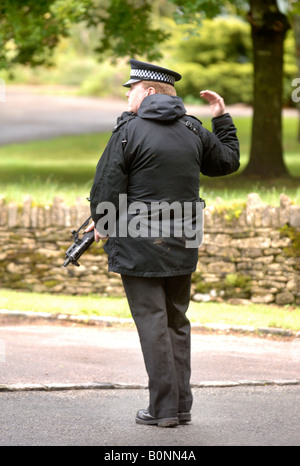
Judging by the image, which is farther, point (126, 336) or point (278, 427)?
point (126, 336)

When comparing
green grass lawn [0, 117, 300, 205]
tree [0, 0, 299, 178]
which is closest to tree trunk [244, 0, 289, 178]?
tree [0, 0, 299, 178]

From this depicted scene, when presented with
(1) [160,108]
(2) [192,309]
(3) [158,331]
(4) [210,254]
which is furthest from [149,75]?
(4) [210,254]

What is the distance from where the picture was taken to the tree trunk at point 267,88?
16828mm

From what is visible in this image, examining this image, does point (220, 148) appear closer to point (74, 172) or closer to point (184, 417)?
point (184, 417)

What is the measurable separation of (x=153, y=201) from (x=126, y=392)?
1688 millimetres

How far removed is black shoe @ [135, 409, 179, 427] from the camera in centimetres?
526

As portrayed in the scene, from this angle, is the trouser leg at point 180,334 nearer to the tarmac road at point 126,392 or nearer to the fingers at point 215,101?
the tarmac road at point 126,392

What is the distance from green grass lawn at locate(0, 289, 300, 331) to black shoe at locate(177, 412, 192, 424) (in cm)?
393

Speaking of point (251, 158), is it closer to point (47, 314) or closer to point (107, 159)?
point (47, 314)

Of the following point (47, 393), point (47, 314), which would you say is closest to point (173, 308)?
point (47, 393)

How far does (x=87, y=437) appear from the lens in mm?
5031

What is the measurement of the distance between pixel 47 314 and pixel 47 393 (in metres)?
3.60

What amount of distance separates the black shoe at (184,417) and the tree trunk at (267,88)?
38.1 feet

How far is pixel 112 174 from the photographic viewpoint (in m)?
5.14
